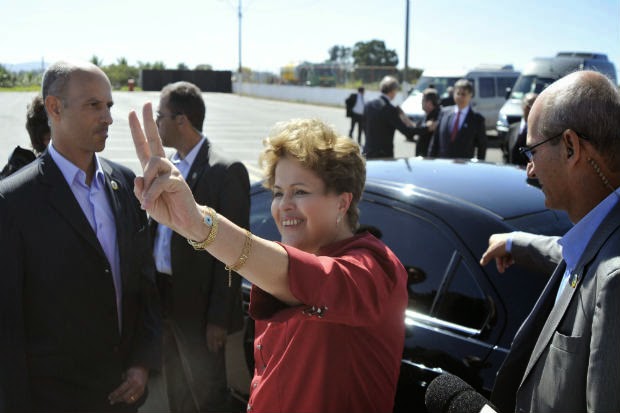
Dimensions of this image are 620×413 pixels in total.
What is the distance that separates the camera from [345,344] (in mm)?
1690

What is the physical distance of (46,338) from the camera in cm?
229

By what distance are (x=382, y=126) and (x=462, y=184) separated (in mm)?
5434

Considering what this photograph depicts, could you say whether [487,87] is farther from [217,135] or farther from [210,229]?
[210,229]

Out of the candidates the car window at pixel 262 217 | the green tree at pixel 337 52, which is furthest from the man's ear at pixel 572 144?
the green tree at pixel 337 52

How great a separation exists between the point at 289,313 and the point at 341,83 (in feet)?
132

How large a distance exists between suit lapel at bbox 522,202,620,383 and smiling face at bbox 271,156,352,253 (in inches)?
26.9

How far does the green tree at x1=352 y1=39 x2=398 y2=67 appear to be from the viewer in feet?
262

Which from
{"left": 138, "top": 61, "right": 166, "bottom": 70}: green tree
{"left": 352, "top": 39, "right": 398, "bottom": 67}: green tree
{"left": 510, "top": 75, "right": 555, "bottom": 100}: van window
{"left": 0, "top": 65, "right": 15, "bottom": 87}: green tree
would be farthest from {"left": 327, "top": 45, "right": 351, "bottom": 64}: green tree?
{"left": 0, "top": 65, "right": 15, "bottom": 87}: green tree

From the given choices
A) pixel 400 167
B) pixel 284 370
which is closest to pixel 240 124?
pixel 400 167

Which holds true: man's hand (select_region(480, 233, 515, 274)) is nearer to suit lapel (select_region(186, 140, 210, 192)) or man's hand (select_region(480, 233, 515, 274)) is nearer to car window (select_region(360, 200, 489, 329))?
car window (select_region(360, 200, 489, 329))

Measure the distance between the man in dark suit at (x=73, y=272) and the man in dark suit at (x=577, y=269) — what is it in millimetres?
1526

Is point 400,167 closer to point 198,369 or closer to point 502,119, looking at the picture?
point 198,369

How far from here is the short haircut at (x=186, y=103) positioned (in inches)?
140

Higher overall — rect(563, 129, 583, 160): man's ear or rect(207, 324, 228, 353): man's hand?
rect(563, 129, 583, 160): man's ear
